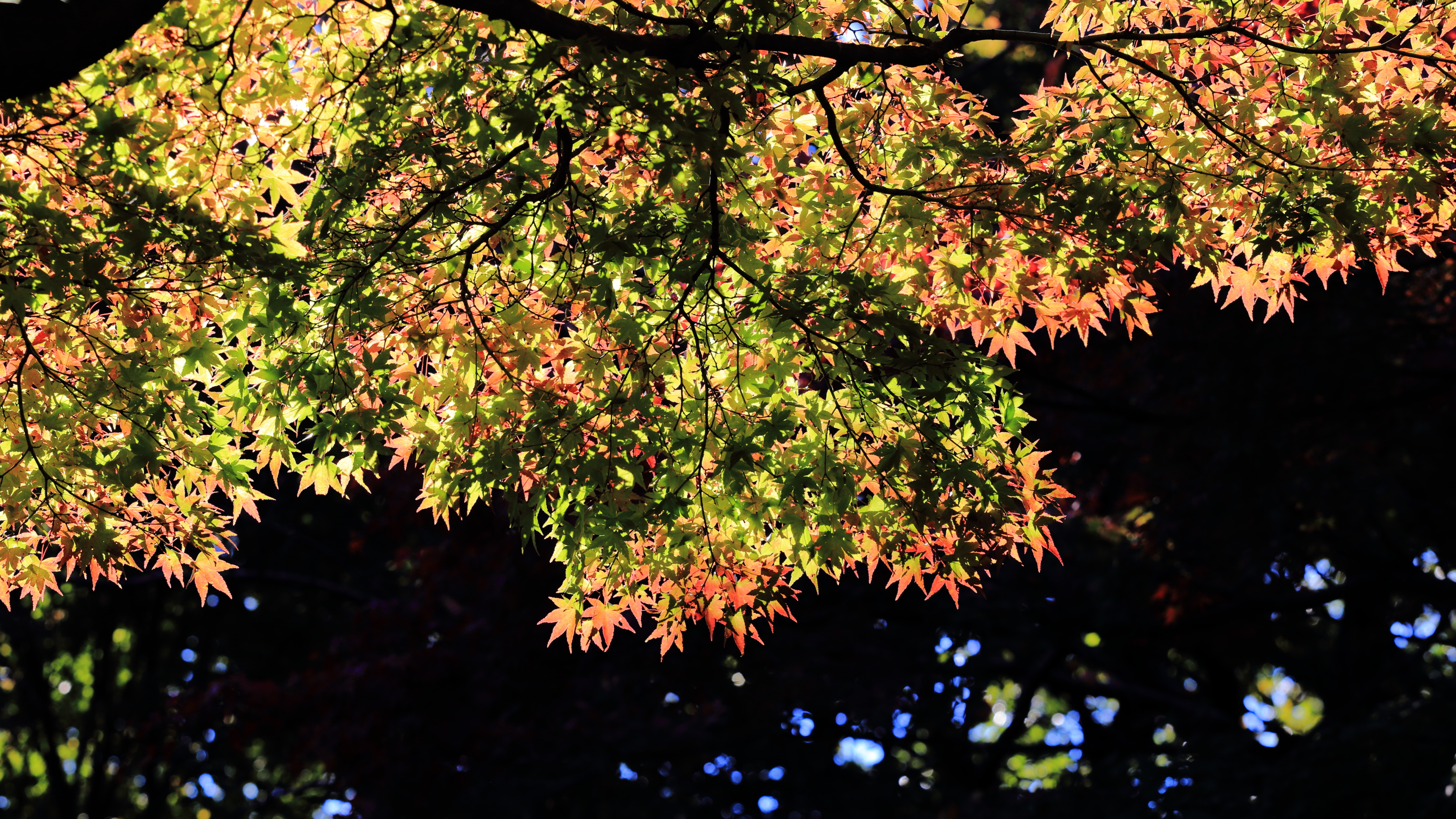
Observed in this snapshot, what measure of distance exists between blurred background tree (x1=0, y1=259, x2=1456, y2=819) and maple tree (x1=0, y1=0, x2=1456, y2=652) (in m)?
5.50

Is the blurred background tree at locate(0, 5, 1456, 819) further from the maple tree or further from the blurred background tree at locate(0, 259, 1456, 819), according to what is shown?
the maple tree

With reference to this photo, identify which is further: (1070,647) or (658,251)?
(1070,647)

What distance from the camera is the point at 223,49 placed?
3.79m

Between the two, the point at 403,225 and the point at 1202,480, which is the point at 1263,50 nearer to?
the point at 403,225

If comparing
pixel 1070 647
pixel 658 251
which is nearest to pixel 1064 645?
pixel 1070 647

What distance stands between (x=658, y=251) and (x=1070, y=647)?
10.3 m

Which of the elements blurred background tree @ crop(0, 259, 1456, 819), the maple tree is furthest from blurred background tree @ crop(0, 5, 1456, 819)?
the maple tree

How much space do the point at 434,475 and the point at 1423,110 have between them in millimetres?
4077

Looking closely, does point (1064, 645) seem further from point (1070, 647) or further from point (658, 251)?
point (658, 251)

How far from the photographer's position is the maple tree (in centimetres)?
386

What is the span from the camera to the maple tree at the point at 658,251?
3.86 meters

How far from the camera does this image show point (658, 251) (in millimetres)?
4020

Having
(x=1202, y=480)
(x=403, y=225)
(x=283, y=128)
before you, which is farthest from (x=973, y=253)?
(x=1202, y=480)

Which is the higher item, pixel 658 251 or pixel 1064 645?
pixel 1064 645
